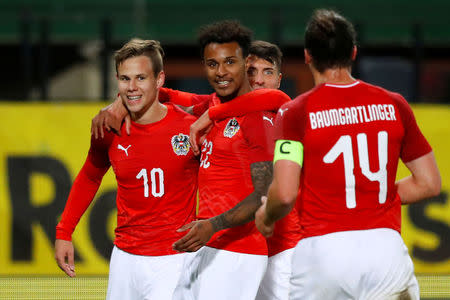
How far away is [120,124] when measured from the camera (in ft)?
17.9

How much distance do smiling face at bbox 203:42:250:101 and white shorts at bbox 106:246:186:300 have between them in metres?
1.14

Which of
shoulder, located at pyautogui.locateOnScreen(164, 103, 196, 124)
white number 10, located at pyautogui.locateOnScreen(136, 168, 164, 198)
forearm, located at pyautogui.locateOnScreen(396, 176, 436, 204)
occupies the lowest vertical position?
white number 10, located at pyautogui.locateOnScreen(136, 168, 164, 198)

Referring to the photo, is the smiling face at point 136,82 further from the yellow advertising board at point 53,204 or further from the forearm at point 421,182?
the yellow advertising board at point 53,204

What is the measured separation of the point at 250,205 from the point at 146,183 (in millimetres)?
967

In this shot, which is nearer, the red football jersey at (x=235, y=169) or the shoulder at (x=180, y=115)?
the red football jersey at (x=235, y=169)

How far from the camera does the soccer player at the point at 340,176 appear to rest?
386cm

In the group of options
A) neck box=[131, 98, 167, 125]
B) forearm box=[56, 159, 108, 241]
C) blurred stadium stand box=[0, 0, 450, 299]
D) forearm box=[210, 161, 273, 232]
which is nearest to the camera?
forearm box=[210, 161, 273, 232]

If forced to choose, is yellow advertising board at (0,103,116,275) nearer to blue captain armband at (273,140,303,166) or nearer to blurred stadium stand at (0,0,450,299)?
blurred stadium stand at (0,0,450,299)

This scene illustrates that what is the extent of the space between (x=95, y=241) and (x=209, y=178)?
625 centimetres

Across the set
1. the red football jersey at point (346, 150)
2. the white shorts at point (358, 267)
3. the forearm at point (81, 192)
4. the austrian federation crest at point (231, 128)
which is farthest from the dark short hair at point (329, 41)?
the forearm at point (81, 192)

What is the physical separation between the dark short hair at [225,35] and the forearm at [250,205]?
0.80 meters

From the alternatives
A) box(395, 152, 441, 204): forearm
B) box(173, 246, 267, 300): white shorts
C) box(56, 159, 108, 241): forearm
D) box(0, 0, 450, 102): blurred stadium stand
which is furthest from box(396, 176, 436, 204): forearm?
box(0, 0, 450, 102): blurred stadium stand

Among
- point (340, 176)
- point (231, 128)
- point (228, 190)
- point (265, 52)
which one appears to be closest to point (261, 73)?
point (265, 52)

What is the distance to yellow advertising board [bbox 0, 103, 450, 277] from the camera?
1081 cm
